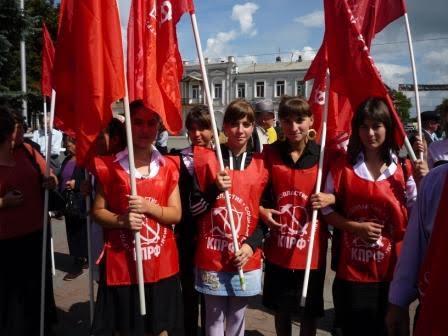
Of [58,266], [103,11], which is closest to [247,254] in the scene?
[103,11]

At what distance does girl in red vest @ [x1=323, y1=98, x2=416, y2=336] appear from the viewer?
2.67 metres

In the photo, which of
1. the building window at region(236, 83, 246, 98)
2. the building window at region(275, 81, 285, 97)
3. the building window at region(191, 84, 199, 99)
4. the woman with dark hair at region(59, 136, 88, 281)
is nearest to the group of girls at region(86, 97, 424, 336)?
the woman with dark hair at region(59, 136, 88, 281)

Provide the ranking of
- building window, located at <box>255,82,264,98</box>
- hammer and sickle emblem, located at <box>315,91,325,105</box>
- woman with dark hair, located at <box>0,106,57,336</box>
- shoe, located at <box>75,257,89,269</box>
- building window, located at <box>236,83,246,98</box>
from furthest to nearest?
building window, located at <box>236,83,246,98</box> → building window, located at <box>255,82,264,98</box> → shoe, located at <box>75,257,89,269</box> → hammer and sickle emblem, located at <box>315,91,325,105</box> → woman with dark hair, located at <box>0,106,57,336</box>

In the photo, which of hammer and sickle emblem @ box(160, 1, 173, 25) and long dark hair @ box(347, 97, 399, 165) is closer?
long dark hair @ box(347, 97, 399, 165)

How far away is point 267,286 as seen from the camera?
3102mm

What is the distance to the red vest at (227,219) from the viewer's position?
112 inches

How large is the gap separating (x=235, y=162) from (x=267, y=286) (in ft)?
3.02

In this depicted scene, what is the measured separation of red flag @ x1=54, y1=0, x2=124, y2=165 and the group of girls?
21 cm

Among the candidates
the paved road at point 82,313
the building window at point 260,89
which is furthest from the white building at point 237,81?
the paved road at point 82,313

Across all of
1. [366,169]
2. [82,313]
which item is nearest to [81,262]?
[82,313]

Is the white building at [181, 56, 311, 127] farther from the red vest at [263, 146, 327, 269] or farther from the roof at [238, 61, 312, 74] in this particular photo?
the red vest at [263, 146, 327, 269]

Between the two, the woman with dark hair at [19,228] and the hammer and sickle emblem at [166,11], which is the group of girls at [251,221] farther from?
the woman with dark hair at [19,228]

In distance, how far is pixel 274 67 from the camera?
59.8 m

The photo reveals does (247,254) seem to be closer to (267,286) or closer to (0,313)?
(267,286)
